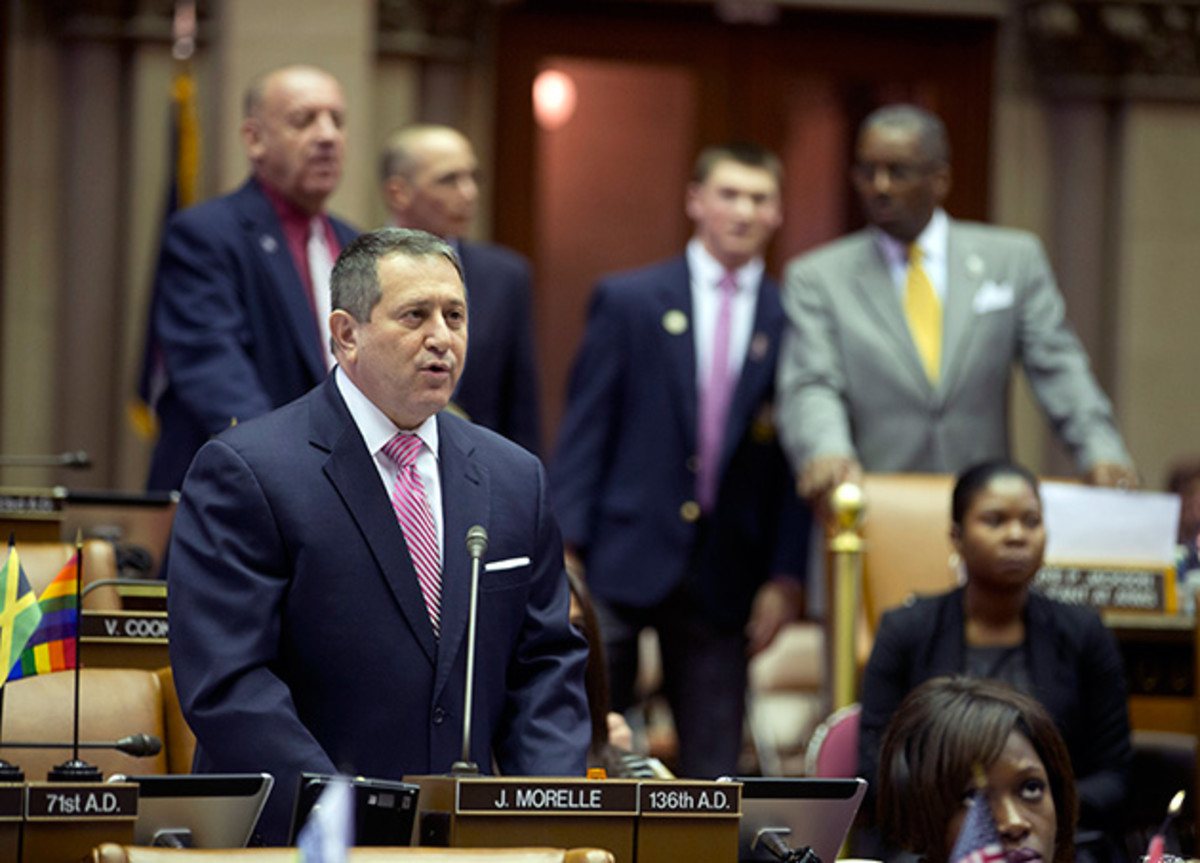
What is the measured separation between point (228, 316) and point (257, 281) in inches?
5.2

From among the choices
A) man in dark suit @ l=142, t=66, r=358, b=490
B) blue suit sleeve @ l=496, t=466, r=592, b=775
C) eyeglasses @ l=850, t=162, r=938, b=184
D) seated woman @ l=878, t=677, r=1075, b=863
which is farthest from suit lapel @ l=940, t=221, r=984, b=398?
blue suit sleeve @ l=496, t=466, r=592, b=775

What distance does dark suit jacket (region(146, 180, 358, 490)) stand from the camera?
5.46 m

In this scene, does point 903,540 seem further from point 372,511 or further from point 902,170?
point 372,511

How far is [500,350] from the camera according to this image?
6371mm

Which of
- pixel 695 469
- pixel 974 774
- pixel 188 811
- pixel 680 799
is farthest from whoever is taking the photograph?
pixel 695 469

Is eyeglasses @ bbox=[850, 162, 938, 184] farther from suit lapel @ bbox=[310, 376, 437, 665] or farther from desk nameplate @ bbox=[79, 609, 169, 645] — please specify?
suit lapel @ bbox=[310, 376, 437, 665]

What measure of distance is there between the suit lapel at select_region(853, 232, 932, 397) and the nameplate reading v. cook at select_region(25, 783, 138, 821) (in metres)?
3.75

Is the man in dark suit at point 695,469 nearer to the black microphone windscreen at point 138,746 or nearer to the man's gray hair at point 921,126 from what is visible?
the man's gray hair at point 921,126

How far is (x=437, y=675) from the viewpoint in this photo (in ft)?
12.2

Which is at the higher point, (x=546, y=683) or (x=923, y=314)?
(x=923, y=314)

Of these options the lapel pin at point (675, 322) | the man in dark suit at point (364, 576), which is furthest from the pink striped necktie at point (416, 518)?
the lapel pin at point (675, 322)

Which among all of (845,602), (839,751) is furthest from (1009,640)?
(845,602)

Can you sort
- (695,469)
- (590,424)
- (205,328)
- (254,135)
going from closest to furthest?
(205,328) < (254,135) < (695,469) < (590,424)

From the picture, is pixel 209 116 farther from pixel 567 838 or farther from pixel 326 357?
pixel 567 838
